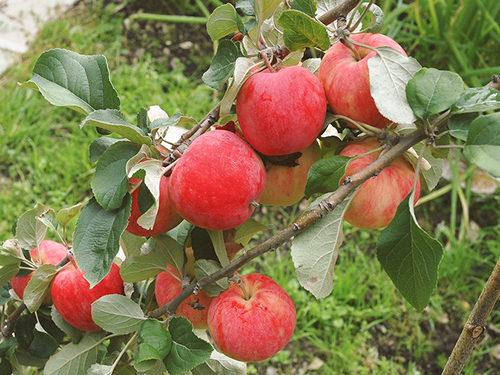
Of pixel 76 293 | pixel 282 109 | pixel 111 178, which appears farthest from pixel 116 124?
pixel 76 293

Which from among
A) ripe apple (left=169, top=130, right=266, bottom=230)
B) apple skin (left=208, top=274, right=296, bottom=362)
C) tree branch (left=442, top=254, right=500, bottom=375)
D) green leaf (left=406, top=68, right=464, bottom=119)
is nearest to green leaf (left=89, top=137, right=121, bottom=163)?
ripe apple (left=169, top=130, right=266, bottom=230)

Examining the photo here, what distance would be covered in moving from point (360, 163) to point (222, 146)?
0.48ft

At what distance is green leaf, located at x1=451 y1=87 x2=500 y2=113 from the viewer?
0.54m

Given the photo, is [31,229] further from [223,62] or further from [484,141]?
[484,141]

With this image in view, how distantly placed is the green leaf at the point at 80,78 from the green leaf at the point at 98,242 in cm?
14

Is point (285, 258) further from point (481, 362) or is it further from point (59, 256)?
point (59, 256)

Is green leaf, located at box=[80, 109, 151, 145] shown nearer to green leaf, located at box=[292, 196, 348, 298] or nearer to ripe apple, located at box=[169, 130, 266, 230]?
ripe apple, located at box=[169, 130, 266, 230]

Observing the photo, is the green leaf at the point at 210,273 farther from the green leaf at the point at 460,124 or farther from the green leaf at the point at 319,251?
the green leaf at the point at 460,124

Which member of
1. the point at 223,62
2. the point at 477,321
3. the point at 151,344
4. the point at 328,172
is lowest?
the point at 477,321

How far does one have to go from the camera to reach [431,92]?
549 mm

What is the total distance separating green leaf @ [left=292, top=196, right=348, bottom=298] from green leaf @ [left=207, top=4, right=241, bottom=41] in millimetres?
222

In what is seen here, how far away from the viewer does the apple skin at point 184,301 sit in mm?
710

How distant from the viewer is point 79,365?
764 mm

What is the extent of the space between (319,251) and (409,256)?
0.09 m
